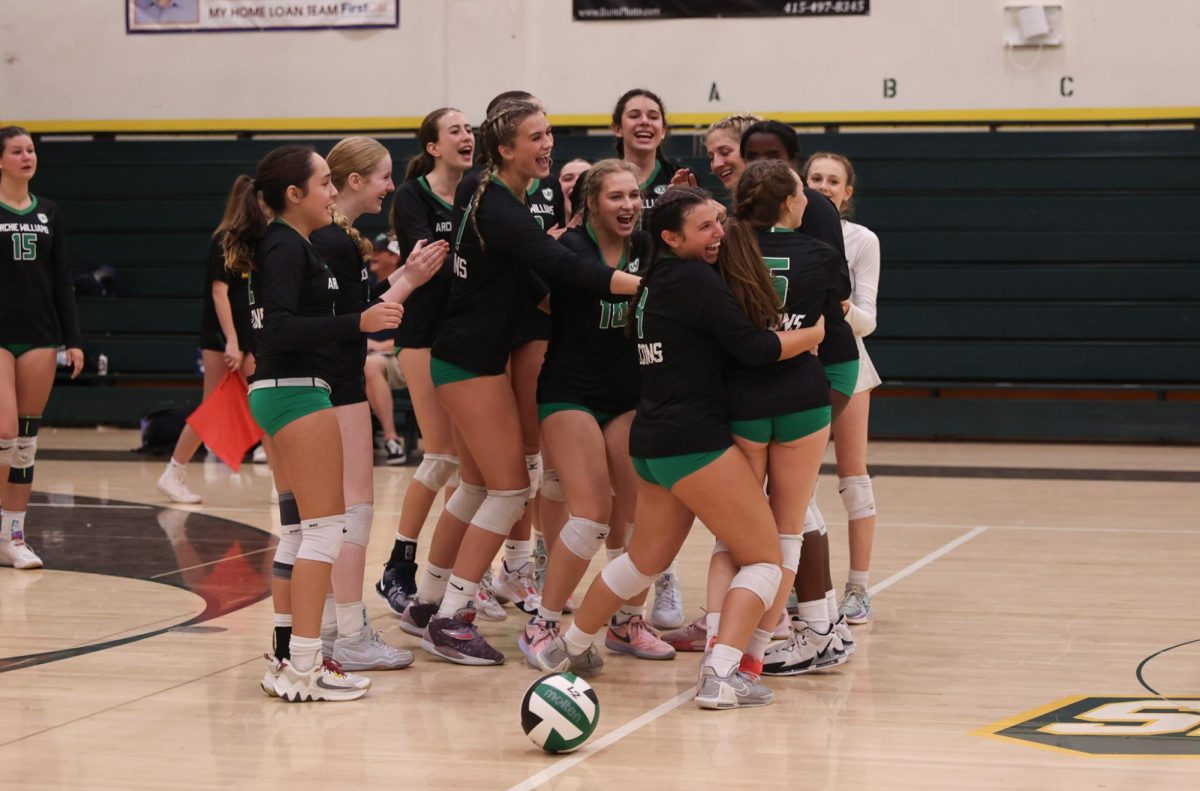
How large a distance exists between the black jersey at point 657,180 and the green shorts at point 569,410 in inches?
37.3

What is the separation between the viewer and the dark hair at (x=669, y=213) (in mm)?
4234

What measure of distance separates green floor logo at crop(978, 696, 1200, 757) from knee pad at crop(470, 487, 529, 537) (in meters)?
1.72

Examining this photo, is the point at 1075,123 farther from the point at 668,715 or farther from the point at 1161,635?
the point at 668,715

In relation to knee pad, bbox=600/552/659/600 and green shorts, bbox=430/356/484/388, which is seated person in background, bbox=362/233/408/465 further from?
knee pad, bbox=600/552/659/600

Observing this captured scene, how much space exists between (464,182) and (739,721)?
2.10 metres

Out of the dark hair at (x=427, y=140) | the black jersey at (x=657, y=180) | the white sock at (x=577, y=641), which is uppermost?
the dark hair at (x=427, y=140)

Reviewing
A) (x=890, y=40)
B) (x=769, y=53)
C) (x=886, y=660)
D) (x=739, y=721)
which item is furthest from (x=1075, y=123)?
(x=739, y=721)

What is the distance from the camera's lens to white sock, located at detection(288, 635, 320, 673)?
433 cm

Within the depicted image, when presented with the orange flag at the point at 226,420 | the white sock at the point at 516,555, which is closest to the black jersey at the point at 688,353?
the white sock at the point at 516,555

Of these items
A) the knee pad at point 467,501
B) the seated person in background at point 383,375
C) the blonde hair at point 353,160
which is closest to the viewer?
the blonde hair at point 353,160

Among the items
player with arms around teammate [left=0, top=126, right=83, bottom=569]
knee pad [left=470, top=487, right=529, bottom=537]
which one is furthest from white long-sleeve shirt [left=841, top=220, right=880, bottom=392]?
player with arms around teammate [left=0, top=126, right=83, bottom=569]

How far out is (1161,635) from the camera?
5.16m

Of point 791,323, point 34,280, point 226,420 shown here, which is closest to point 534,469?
point 791,323

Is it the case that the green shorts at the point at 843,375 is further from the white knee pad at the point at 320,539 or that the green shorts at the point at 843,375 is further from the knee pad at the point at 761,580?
the white knee pad at the point at 320,539
